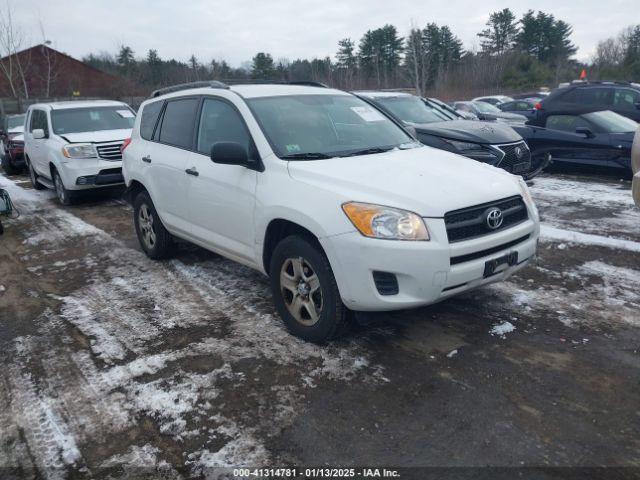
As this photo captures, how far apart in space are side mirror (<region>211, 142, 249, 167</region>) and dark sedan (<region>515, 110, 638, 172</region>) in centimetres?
762

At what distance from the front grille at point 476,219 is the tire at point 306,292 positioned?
2.78ft

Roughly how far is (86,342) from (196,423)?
1.55 meters

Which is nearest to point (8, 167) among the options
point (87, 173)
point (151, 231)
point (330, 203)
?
point (87, 173)

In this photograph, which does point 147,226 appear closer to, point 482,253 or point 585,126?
point 482,253

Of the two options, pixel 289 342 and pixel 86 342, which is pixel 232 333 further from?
pixel 86 342

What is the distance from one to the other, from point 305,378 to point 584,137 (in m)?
8.30

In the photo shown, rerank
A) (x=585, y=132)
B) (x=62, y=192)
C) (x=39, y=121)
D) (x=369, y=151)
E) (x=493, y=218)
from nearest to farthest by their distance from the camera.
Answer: (x=493, y=218), (x=369, y=151), (x=585, y=132), (x=62, y=192), (x=39, y=121)

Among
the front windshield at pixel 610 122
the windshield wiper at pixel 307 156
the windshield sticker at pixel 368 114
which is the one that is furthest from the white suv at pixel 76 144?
the front windshield at pixel 610 122

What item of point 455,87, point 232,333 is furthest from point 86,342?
point 455,87

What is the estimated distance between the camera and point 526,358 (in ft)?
11.7

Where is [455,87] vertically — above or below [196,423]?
above

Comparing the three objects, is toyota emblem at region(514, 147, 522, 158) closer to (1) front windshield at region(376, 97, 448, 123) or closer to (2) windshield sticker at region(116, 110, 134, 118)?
(1) front windshield at region(376, 97, 448, 123)

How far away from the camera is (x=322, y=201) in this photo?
352cm

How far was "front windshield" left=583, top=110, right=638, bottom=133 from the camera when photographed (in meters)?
9.38
